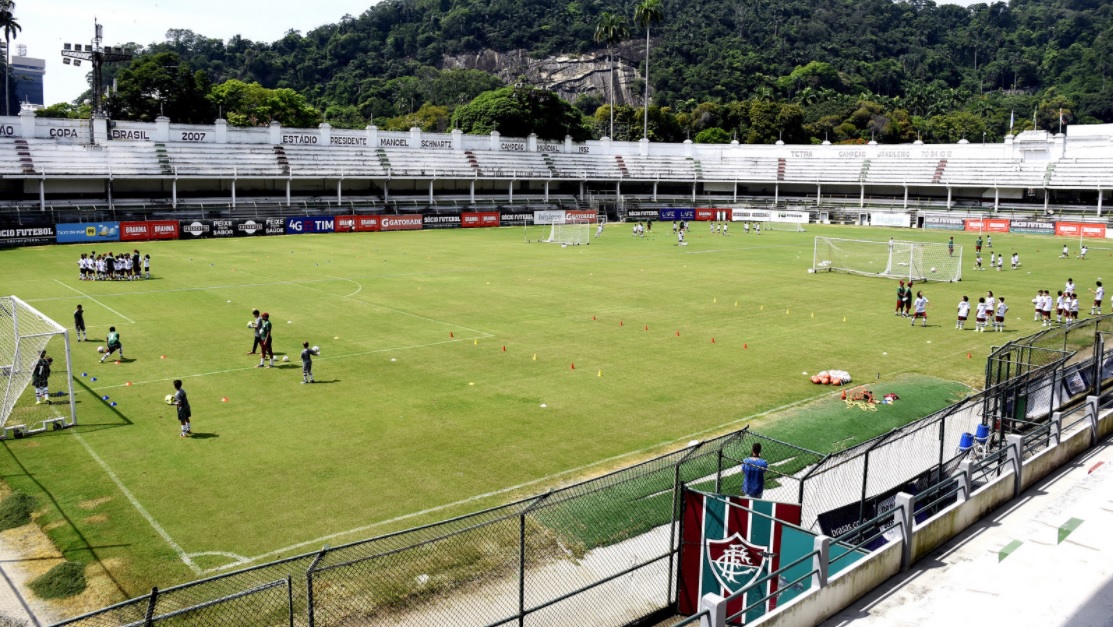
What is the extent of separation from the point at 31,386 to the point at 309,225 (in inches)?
1947

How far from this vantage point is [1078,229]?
71.7 meters

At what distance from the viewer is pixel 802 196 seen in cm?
10562

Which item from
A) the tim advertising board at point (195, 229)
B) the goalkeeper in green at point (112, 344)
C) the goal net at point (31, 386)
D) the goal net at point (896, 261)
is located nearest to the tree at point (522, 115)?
the tim advertising board at point (195, 229)

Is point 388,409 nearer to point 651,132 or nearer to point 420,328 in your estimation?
point 420,328

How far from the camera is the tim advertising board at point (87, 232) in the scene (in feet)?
195

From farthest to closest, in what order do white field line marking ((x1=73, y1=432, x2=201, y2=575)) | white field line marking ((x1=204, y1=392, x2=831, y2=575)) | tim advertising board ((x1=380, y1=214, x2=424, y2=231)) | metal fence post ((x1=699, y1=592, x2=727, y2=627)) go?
1. tim advertising board ((x1=380, y1=214, x2=424, y2=231))
2. white field line marking ((x1=204, y1=392, x2=831, y2=575))
3. white field line marking ((x1=73, y1=432, x2=201, y2=575))
4. metal fence post ((x1=699, y1=592, x2=727, y2=627))

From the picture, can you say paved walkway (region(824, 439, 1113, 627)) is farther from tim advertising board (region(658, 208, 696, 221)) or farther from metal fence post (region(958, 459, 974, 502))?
tim advertising board (region(658, 208, 696, 221))

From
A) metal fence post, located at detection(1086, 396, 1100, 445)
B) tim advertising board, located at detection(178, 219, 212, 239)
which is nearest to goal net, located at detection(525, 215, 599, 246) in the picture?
tim advertising board, located at detection(178, 219, 212, 239)

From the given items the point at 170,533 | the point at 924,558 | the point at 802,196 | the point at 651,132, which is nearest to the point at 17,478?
the point at 170,533

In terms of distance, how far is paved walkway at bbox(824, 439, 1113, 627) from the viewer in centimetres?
1087

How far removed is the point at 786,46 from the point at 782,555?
189624 mm

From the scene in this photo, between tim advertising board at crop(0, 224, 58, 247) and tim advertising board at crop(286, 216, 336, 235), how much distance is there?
53.2ft

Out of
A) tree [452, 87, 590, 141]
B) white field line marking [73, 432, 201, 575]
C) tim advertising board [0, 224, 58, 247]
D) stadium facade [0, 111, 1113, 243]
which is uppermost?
tree [452, 87, 590, 141]

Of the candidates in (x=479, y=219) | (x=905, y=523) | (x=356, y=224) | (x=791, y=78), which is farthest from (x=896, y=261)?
(x=791, y=78)
